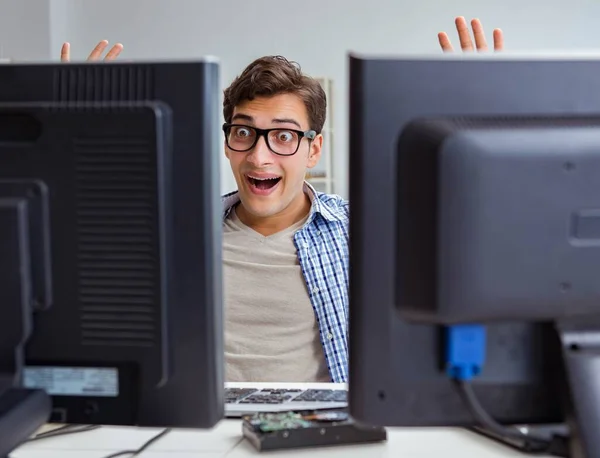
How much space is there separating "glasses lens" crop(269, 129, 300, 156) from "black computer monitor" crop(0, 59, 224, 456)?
1.28 meters

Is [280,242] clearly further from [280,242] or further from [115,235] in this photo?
[115,235]

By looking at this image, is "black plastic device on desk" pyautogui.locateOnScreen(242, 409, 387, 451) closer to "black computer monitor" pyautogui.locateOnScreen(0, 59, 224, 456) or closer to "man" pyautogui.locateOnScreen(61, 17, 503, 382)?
"black computer monitor" pyautogui.locateOnScreen(0, 59, 224, 456)

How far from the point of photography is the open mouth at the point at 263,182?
2133mm

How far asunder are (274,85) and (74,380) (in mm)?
1367

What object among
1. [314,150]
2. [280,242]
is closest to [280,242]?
[280,242]

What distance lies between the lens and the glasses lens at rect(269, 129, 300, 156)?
2.12 meters

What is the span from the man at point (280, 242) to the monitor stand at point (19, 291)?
112cm

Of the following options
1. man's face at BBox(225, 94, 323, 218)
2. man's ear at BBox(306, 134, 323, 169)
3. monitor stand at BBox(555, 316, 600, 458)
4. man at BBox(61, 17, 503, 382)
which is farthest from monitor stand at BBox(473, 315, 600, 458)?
man's ear at BBox(306, 134, 323, 169)

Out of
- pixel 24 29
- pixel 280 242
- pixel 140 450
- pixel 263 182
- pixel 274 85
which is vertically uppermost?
pixel 24 29

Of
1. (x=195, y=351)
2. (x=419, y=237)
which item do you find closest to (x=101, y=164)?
(x=195, y=351)

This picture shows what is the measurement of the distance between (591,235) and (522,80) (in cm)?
17

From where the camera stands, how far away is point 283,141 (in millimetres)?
2135

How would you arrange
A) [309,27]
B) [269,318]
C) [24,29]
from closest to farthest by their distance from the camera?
[269,318], [24,29], [309,27]

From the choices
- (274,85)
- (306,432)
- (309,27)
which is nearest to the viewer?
(306,432)
